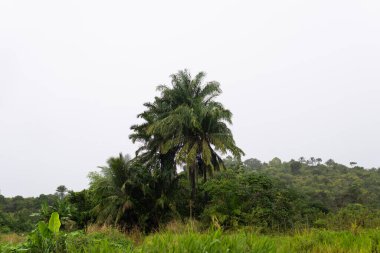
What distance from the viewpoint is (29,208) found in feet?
132

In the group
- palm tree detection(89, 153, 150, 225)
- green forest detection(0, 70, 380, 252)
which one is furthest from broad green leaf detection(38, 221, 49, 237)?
palm tree detection(89, 153, 150, 225)

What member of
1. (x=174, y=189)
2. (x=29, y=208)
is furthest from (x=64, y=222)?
(x=29, y=208)

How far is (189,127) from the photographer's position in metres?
22.4

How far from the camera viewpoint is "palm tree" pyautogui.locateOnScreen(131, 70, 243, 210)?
22125 mm

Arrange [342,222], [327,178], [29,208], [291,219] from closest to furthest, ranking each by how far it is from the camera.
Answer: [342,222], [291,219], [29,208], [327,178]

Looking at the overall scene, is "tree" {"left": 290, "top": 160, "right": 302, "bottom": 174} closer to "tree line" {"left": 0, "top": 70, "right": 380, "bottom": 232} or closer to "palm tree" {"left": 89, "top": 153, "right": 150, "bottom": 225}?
"tree line" {"left": 0, "top": 70, "right": 380, "bottom": 232}

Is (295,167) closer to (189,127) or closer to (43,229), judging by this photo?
(189,127)

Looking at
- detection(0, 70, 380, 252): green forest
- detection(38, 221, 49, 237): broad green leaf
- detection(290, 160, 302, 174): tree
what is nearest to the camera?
detection(38, 221, 49, 237): broad green leaf

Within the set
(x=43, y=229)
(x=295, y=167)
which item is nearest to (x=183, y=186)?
(x=43, y=229)

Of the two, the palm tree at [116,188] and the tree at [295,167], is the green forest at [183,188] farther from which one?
the tree at [295,167]

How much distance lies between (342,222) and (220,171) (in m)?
10.9

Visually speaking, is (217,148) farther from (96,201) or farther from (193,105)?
(96,201)

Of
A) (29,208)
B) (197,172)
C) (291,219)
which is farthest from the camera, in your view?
(29,208)

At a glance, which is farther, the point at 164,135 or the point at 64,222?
the point at 164,135
